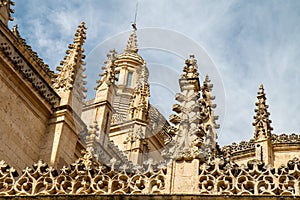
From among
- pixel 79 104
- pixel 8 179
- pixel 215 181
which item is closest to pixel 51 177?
pixel 8 179

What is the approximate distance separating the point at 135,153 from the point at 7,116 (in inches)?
328

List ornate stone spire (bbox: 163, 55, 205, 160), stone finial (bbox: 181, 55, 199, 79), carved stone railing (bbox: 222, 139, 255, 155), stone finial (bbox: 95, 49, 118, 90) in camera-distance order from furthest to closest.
Result: 1. carved stone railing (bbox: 222, 139, 255, 155)
2. stone finial (bbox: 95, 49, 118, 90)
3. stone finial (bbox: 181, 55, 199, 79)
4. ornate stone spire (bbox: 163, 55, 205, 160)

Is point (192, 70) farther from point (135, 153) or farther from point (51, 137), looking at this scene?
point (135, 153)

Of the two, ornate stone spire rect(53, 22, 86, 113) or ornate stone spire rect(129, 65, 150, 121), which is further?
ornate stone spire rect(129, 65, 150, 121)

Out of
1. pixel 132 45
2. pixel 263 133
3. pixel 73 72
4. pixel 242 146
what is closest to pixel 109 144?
pixel 73 72

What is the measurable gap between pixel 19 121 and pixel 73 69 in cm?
296

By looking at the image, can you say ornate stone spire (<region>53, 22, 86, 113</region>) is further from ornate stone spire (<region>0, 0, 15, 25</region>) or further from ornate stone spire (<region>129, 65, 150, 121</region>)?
ornate stone spire (<region>129, 65, 150, 121</region>)

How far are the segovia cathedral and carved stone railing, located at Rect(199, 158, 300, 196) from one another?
0.05ft

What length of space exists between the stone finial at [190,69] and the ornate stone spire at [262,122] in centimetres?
1079

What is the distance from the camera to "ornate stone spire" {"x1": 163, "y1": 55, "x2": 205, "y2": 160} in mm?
10391

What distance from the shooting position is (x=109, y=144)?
20922 millimetres

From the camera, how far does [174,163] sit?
33.6 feet

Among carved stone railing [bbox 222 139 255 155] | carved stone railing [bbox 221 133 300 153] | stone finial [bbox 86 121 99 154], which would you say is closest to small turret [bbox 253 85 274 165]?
carved stone railing [bbox 221 133 300 153]

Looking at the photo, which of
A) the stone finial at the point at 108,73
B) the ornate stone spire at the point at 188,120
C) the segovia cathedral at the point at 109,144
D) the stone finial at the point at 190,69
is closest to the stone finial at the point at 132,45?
the segovia cathedral at the point at 109,144
